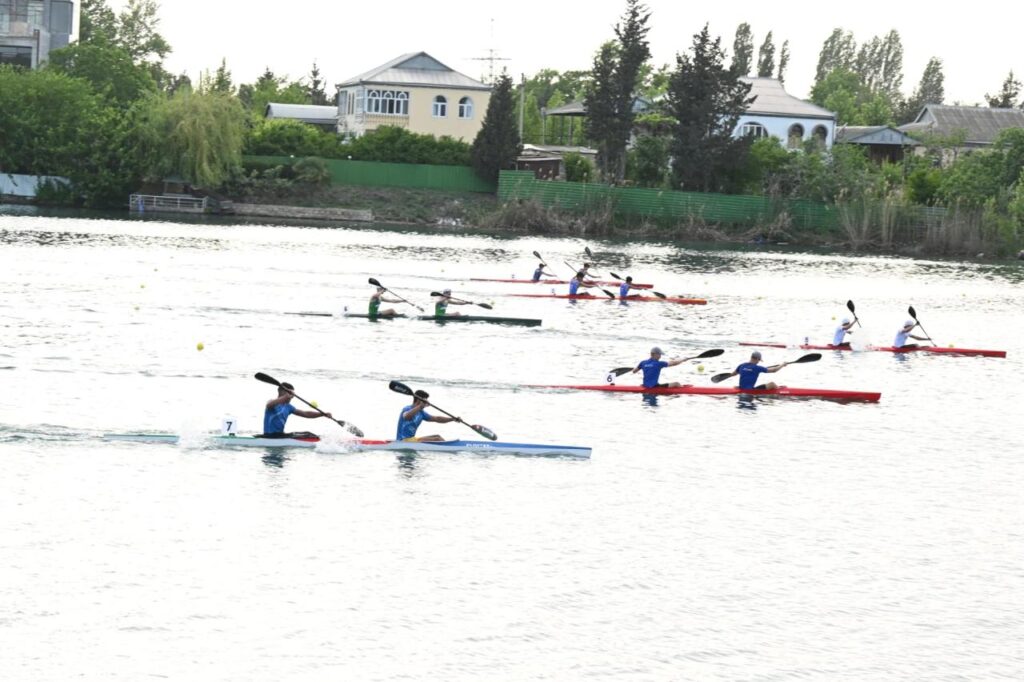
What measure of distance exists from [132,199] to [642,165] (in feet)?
121

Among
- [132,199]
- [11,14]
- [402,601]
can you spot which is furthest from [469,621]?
[11,14]

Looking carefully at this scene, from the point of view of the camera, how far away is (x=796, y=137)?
374 ft

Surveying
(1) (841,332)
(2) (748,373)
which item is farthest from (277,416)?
(1) (841,332)

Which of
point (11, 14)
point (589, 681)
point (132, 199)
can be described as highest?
point (11, 14)

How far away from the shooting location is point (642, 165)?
103 metres

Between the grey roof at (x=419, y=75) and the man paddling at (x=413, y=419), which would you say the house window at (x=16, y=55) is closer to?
the grey roof at (x=419, y=75)

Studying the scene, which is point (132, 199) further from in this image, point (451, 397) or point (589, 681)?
point (589, 681)

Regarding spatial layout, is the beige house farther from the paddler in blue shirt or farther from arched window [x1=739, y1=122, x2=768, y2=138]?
the paddler in blue shirt

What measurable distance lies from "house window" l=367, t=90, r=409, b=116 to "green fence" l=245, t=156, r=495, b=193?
44.9 ft

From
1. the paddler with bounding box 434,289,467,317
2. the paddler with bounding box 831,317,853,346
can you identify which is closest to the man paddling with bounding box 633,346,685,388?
the paddler with bounding box 831,317,853,346

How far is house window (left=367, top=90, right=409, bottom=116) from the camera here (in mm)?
113688

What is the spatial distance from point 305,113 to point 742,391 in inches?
4005

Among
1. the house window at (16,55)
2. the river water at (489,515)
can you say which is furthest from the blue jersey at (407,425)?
the house window at (16,55)

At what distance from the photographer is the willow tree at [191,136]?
89562 millimetres
